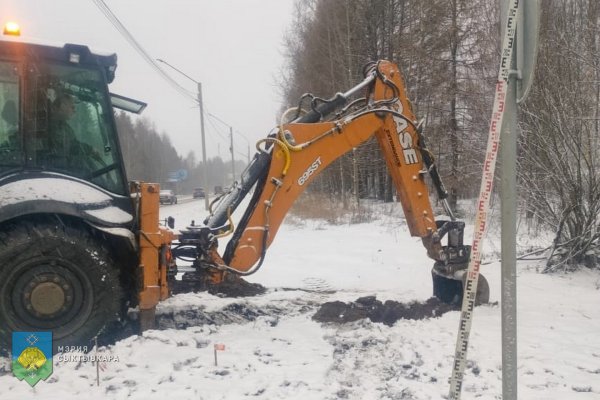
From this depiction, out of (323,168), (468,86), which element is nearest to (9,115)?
(323,168)

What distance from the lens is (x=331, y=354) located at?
4359 mm

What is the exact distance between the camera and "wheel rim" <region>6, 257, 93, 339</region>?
4074 mm

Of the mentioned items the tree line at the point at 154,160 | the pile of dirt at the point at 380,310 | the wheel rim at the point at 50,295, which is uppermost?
the tree line at the point at 154,160

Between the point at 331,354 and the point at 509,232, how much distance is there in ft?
7.97

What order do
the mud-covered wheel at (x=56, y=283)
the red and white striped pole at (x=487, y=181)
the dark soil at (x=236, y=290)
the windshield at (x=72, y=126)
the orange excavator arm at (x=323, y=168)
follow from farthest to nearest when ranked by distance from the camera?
1. the dark soil at (x=236, y=290)
2. the orange excavator arm at (x=323, y=168)
3. the windshield at (x=72, y=126)
4. the mud-covered wheel at (x=56, y=283)
5. the red and white striped pole at (x=487, y=181)

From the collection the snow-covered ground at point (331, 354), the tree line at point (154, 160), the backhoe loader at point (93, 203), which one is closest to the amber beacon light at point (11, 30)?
the backhoe loader at point (93, 203)

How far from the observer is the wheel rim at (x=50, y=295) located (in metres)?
4.07

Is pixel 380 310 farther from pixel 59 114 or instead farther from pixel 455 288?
pixel 59 114

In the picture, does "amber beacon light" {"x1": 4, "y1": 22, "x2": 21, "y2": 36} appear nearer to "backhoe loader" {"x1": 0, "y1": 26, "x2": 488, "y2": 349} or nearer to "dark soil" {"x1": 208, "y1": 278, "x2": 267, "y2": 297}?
"backhoe loader" {"x1": 0, "y1": 26, "x2": 488, "y2": 349}

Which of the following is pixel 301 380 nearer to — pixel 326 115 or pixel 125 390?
pixel 125 390

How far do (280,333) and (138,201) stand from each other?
1.83 m

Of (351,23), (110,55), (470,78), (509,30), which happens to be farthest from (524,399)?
(351,23)

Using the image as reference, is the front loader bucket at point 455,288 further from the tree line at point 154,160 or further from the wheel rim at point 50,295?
the tree line at point 154,160

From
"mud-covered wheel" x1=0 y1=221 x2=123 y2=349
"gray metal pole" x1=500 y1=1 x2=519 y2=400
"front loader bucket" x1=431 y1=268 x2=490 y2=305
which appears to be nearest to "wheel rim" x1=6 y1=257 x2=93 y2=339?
"mud-covered wheel" x1=0 y1=221 x2=123 y2=349
